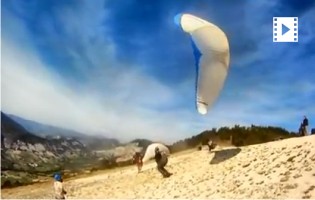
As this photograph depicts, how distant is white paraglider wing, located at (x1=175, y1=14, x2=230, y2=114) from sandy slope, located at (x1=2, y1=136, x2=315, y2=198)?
73cm

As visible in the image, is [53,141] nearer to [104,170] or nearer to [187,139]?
[104,170]

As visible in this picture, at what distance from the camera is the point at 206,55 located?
743 centimetres

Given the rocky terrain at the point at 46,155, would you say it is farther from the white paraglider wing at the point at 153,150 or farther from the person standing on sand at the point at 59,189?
the person standing on sand at the point at 59,189

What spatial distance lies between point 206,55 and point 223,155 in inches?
53.8

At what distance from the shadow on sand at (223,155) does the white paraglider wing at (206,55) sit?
0.68 m

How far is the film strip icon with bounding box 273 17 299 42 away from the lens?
747cm

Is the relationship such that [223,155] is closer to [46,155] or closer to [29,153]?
[46,155]

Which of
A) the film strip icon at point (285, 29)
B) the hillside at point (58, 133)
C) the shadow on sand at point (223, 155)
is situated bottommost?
the shadow on sand at point (223, 155)

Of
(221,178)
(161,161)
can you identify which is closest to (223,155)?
(221,178)

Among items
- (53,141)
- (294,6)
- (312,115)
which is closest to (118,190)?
(53,141)

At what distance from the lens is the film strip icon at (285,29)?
747cm

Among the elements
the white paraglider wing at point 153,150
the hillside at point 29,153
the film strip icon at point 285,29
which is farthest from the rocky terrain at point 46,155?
the film strip icon at point 285,29

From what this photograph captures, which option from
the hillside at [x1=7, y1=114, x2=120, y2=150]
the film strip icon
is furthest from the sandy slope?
the film strip icon

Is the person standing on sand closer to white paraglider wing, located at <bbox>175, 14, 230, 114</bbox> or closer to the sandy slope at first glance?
the sandy slope
